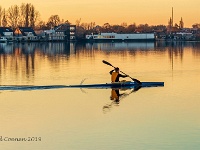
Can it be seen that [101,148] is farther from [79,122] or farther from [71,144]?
[79,122]

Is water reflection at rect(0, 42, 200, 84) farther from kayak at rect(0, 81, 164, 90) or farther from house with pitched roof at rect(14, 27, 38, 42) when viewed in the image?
house with pitched roof at rect(14, 27, 38, 42)

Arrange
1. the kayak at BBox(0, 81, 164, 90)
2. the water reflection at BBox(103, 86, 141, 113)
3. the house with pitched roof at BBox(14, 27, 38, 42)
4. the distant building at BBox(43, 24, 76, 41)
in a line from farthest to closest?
1. the distant building at BBox(43, 24, 76, 41)
2. the house with pitched roof at BBox(14, 27, 38, 42)
3. the kayak at BBox(0, 81, 164, 90)
4. the water reflection at BBox(103, 86, 141, 113)

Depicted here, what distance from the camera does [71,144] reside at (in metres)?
14.9

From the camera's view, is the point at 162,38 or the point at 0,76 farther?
the point at 162,38

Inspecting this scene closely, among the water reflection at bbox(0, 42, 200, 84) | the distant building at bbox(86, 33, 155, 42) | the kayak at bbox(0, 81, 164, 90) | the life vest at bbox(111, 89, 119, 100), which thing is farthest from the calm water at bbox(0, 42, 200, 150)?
the distant building at bbox(86, 33, 155, 42)

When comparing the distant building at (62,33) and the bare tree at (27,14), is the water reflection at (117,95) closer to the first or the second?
the bare tree at (27,14)

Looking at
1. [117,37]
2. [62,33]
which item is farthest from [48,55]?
[117,37]

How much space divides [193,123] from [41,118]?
5.01 metres

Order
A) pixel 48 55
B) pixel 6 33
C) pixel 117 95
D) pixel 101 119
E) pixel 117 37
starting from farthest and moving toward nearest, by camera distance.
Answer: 1. pixel 117 37
2. pixel 6 33
3. pixel 48 55
4. pixel 117 95
5. pixel 101 119

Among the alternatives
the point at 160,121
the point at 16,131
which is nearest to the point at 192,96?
the point at 160,121

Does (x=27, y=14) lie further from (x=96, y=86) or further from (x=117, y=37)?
(x=96, y=86)

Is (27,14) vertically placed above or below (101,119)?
above

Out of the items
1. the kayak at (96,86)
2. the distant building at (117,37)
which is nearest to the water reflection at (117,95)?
the kayak at (96,86)

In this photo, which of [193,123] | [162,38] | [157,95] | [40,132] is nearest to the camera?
[40,132]
